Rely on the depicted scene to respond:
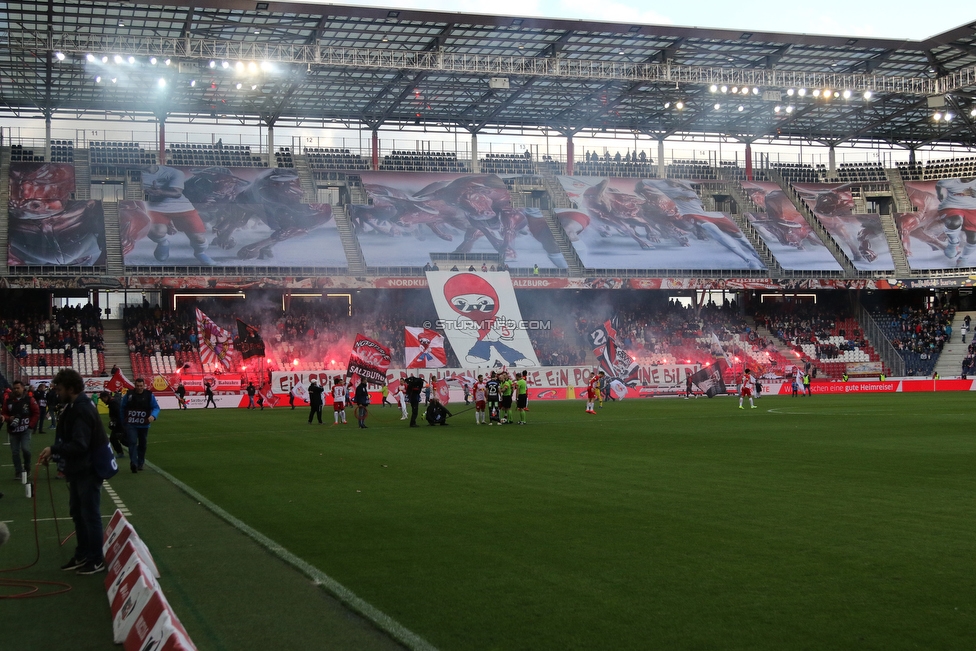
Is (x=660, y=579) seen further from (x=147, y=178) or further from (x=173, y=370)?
(x=147, y=178)

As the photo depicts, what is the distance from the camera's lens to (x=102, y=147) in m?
61.1

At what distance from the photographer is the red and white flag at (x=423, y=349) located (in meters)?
48.3

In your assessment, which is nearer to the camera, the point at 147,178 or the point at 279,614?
the point at 279,614

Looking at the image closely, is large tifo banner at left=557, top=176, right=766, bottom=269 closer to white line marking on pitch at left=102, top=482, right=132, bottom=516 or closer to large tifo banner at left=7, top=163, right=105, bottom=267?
large tifo banner at left=7, top=163, right=105, bottom=267

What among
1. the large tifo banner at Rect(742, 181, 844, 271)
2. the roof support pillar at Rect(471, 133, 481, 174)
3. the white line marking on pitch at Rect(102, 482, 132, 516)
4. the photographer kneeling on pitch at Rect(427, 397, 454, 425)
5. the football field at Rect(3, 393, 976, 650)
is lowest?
the football field at Rect(3, 393, 976, 650)

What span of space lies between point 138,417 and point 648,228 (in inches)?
1894

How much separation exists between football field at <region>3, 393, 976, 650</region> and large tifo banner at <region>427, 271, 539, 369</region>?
25.6m

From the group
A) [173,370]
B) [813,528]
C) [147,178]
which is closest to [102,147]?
[147,178]

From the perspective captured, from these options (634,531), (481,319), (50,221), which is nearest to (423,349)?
(481,319)

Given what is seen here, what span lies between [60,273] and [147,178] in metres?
9.54

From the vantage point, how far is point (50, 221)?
55031 mm

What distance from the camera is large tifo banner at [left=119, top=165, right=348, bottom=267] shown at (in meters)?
55.1

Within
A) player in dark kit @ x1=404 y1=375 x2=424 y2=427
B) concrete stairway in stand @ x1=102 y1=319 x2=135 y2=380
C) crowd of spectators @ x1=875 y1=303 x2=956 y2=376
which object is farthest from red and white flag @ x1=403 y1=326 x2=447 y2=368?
crowd of spectators @ x1=875 y1=303 x2=956 y2=376

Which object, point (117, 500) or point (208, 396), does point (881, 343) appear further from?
point (117, 500)
